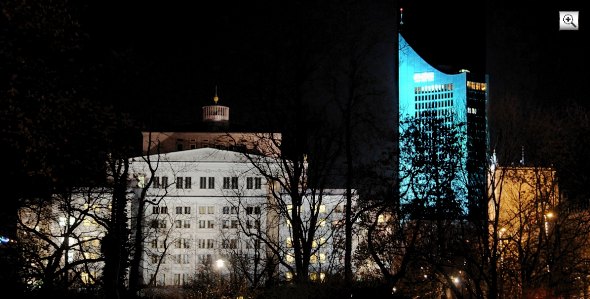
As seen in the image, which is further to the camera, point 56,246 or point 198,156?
point 198,156

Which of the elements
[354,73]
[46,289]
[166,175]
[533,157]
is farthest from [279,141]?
[166,175]

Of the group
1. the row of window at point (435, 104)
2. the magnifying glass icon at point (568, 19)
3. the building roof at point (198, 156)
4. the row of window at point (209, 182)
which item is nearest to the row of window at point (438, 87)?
the row of window at point (435, 104)

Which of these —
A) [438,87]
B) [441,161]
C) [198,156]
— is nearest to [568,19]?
[441,161]

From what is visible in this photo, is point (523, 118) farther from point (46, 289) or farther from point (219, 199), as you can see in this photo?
point (219, 199)

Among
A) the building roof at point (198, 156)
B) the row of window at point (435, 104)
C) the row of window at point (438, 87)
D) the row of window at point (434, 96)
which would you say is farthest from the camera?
the row of window at point (435, 104)

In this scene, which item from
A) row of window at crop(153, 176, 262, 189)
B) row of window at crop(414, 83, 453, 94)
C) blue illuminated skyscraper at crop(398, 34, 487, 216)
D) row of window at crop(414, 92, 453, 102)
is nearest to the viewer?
blue illuminated skyscraper at crop(398, 34, 487, 216)

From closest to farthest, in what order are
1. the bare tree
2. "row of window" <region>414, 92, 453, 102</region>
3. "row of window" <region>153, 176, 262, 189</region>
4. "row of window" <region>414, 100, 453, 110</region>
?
the bare tree < "row of window" <region>153, 176, 262, 189</region> < "row of window" <region>414, 92, 453, 102</region> < "row of window" <region>414, 100, 453, 110</region>

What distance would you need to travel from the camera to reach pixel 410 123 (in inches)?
1055

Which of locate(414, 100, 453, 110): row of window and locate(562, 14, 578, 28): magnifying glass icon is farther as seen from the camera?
locate(414, 100, 453, 110): row of window

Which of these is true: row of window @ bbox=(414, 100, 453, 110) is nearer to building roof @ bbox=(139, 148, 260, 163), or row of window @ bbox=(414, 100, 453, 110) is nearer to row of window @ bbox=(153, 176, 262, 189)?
row of window @ bbox=(153, 176, 262, 189)

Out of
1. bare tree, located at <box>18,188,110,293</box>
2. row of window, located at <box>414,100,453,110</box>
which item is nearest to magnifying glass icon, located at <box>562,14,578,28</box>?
bare tree, located at <box>18,188,110,293</box>

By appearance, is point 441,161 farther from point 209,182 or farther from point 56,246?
point 209,182

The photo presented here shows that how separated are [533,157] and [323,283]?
16449 mm

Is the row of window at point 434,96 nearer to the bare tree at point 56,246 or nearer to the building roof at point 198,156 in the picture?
the building roof at point 198,156
